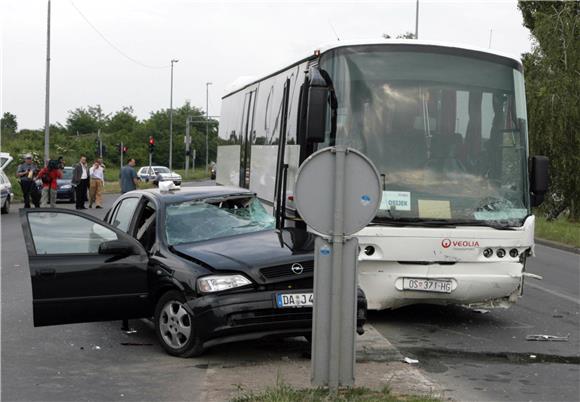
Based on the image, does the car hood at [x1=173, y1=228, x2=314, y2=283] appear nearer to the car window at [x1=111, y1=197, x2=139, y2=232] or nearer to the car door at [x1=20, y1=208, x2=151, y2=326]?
the car door at [x1=20, y1=208, x2=151, y2=326]

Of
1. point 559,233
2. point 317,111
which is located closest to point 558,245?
point 559,233

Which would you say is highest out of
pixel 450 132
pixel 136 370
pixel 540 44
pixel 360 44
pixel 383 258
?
pixel 540 44

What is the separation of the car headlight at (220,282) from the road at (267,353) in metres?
0.66

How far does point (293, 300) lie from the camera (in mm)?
7734

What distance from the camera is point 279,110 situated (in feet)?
42.9

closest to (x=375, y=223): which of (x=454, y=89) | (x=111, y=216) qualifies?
(x=454, y=89)

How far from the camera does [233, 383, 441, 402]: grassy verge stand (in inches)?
233

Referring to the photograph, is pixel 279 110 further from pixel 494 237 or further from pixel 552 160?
pixel 552 160

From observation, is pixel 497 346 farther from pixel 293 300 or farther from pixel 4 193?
pixel 4 193

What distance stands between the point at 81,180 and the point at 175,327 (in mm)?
23354

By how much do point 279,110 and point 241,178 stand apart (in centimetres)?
351

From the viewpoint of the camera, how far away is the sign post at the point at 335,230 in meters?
6.00

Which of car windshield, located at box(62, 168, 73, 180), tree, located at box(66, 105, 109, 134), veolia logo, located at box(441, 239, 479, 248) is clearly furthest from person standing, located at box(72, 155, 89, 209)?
tree, located at box(66, 105, 109, 134)

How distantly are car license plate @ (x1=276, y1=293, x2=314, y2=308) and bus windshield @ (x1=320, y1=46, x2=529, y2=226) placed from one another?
2275mm
